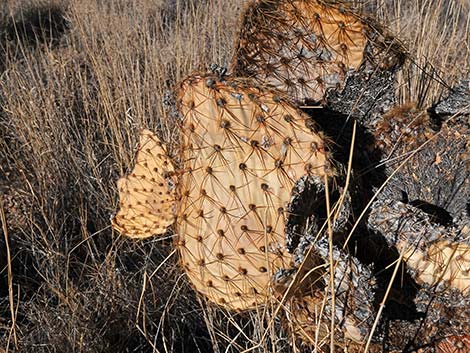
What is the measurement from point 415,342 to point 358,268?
33 cm

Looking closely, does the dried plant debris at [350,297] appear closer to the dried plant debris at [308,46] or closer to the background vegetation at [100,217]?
the background vegetation at [100,217]

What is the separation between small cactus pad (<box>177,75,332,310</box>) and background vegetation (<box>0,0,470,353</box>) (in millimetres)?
169

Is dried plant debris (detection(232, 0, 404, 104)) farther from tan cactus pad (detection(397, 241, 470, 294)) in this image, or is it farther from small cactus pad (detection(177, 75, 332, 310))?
tan cactus pad (detection(397, 241, 470, 294))

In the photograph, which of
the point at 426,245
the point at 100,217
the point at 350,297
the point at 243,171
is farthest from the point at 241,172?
the point at 100,217

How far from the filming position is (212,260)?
1.29 m

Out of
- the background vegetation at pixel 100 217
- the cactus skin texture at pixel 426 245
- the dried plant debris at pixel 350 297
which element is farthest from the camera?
the background vegetation at pixel 100 217

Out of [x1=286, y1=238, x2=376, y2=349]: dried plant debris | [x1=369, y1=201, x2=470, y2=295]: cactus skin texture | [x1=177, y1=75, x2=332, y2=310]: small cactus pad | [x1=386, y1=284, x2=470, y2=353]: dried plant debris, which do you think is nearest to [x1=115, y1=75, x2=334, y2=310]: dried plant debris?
[x1=177, y1=75, x2=332, y2=310]: small cactus pad

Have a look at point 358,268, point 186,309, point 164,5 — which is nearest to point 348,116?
point 358,268

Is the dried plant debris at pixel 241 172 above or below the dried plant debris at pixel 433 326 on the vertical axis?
above

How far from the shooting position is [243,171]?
4.17 feet

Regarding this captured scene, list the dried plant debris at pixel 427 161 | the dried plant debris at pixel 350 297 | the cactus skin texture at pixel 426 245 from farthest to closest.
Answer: the dried plant debris at pixel 427 161
the cactus skin texture at pixel 426 245
the dried plant debris at pixel 350 297

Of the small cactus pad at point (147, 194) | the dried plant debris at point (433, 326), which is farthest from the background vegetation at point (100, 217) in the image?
the dried plant debris at point (433, 326)

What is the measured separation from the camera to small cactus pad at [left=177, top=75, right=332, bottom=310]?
4.16ft

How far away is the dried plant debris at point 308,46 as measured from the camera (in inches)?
61.9
